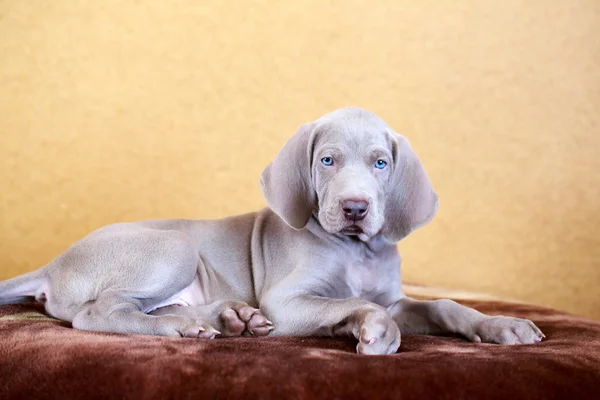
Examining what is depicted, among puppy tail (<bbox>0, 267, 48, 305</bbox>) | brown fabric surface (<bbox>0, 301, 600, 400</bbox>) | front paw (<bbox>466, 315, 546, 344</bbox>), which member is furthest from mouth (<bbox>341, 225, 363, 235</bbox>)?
puppy tail (<bbox>0, 267, 48, 305</bbox>)

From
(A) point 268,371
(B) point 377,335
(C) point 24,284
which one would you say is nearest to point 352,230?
(B) point 377,335

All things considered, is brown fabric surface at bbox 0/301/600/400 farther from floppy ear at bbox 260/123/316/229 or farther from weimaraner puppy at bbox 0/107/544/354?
floppy ear at bbox 260/123/316/229

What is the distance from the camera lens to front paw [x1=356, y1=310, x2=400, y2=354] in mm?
2338

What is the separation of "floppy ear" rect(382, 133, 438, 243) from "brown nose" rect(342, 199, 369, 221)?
33 cm

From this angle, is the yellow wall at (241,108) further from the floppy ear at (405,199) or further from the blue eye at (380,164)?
the blue eye at (380,164)

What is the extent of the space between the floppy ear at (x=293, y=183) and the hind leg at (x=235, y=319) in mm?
454

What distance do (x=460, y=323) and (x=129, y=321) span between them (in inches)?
57.7

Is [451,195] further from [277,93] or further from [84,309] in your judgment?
[84,309]

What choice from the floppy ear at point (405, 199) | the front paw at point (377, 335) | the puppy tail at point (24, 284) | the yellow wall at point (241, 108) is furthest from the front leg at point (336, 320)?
the yellow wall at point (241, 108)

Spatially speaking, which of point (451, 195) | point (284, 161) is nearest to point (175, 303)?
point (284, 161)

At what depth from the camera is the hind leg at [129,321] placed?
105 inches

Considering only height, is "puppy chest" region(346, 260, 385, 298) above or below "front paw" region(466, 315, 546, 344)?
above

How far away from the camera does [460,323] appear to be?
2.91 m

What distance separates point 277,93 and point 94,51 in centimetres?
165
